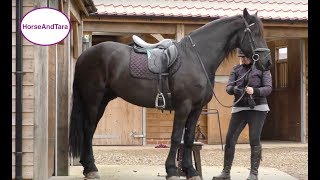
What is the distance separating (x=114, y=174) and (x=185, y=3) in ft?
25.7

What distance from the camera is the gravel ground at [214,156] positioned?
1127 cm

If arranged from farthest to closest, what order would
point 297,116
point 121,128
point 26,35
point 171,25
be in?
point 297,116
point 121,128
point 171,25
point 26,35

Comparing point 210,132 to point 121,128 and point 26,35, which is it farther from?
point 26,35

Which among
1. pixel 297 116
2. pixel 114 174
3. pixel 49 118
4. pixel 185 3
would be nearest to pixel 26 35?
pixel 49 118

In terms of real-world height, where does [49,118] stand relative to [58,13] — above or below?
below

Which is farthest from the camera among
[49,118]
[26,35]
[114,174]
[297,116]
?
[297,116]

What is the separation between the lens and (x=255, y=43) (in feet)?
23.2

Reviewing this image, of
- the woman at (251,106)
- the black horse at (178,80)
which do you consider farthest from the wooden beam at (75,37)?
the woman at (251,106)

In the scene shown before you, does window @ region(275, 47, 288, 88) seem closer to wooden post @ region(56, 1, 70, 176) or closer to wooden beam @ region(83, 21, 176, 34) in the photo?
wooden beam @ region(83, 21, 176, 34)

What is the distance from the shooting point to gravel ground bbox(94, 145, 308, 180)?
11.3 meters

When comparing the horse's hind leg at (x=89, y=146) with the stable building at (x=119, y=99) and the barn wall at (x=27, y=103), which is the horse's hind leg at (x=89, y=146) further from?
the barn wall at (x=27, y=103)

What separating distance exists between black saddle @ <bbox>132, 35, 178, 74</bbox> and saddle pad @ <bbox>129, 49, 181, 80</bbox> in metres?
0.05

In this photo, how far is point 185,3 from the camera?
1515cm

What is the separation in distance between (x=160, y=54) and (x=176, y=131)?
3.07 ft
